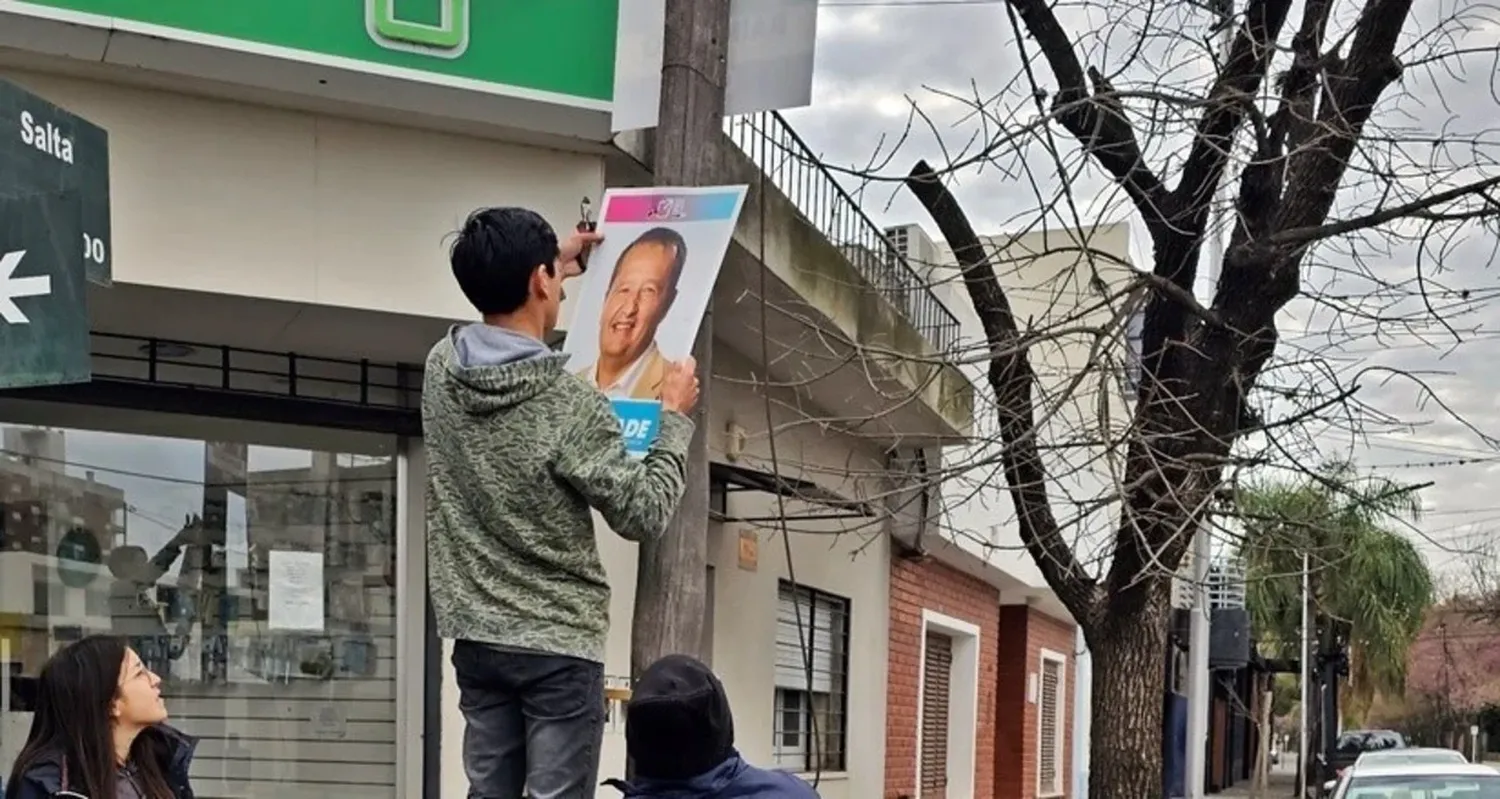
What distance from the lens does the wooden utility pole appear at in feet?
11.5

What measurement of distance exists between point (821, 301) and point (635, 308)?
479 cm

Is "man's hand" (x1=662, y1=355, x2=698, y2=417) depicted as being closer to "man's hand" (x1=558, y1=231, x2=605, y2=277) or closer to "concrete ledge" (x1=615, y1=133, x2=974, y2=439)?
"man's hand" (x1=558, y1=231, x2=605, y2=277)

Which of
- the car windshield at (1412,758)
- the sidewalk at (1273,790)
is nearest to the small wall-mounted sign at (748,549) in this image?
the car windshield at (1412,758)

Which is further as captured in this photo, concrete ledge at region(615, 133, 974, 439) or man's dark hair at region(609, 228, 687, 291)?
concrete ledge at region(615, 133, 974, 439)

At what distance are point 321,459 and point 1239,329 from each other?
384 centimetres

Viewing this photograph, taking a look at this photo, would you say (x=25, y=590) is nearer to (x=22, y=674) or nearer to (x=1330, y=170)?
(x=22, y=674)

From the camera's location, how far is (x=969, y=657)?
51.2ft

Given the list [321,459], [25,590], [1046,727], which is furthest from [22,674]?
[1046,727]

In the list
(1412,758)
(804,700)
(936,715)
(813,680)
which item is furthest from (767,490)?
(1412,758)

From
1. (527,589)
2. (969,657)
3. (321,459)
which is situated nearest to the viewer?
(527,589)

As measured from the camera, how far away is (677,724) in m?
2.70

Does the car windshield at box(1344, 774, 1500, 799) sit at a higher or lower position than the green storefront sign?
lower

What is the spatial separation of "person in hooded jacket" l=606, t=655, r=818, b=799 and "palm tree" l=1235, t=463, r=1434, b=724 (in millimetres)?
4256

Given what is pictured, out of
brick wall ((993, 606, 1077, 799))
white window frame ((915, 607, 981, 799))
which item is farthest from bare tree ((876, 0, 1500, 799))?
brick wall ((993, 606, 1077, 799))
